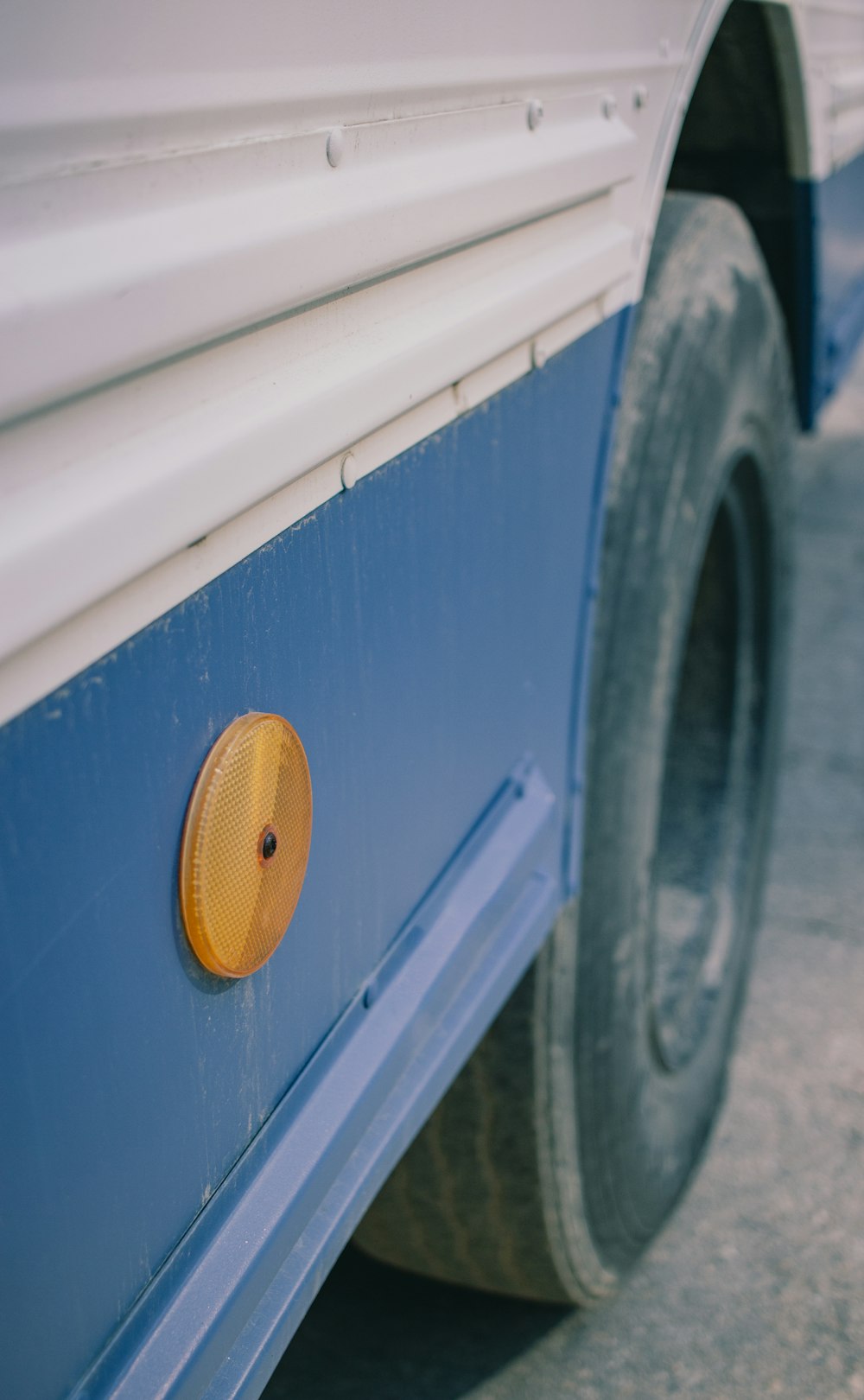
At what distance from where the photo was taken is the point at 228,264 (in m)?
0.56

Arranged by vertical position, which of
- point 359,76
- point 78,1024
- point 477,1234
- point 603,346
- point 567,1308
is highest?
point 359,76

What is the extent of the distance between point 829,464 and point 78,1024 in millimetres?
4228

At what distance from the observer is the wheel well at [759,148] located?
5.35 feet

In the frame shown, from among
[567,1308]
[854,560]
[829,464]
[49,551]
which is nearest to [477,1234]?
[567,1308]

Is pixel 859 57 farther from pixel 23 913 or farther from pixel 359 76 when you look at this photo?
pixel 23 913

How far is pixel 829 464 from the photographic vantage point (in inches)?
174

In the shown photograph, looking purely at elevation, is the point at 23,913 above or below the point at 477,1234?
above

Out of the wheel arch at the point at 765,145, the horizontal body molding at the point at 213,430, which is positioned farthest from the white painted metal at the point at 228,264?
→ the wheel arch at the point at 765,145

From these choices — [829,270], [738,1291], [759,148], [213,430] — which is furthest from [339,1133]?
[829,270]

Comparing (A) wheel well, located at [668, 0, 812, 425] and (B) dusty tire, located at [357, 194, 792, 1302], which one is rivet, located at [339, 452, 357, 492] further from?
(A) wheel well, located at [668, 0, 812, 425]

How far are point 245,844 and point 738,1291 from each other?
49.8 inches

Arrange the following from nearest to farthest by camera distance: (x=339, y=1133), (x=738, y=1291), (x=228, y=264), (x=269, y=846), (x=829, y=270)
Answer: (x=228, y=264), (x=269, y=846), (x=339, y=1133), (x=738, y=1291), (x=829, y=270)

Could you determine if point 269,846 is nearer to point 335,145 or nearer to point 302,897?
point 302,897

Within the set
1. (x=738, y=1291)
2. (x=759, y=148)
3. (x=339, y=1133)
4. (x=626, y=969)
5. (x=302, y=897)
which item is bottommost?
(x=738, y=1291)
